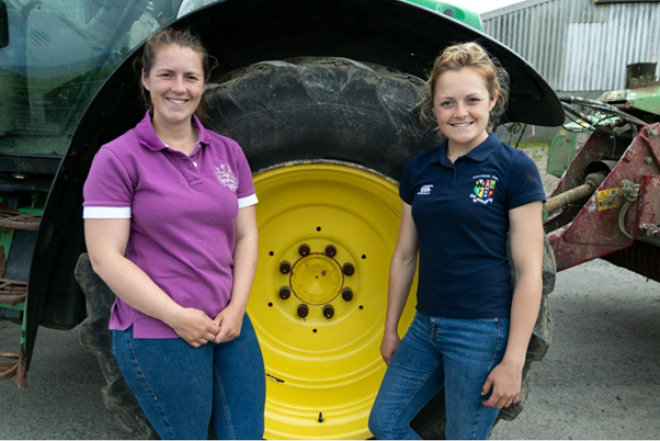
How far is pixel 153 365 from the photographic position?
1323 mm

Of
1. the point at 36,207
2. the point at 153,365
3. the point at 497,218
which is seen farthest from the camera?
the point at 36,207

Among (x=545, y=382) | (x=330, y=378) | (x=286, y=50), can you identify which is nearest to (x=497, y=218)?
(x=330, y=378)

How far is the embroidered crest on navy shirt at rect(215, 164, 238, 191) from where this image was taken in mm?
1417

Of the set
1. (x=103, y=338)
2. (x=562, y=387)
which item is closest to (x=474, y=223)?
(x=103, y=338)

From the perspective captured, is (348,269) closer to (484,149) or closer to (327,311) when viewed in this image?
(327,311)

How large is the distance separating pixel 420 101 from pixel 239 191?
0.75 meters

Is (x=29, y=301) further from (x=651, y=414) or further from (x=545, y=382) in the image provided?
(x=651, y=414)

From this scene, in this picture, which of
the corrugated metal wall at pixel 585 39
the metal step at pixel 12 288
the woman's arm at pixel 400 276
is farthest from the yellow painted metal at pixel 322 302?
the corrugated metal wall at pixel 585 39

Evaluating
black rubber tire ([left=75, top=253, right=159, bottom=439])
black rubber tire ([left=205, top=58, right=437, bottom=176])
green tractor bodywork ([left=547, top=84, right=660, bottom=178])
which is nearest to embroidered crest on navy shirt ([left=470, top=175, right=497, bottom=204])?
black rubber tire ([left=205, top=58, right=437, bottom=176])

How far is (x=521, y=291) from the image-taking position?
1.40 meters

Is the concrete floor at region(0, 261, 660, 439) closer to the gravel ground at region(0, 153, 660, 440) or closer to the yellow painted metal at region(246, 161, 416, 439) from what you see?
the gravel ground at region(0, 153, 660, 440)

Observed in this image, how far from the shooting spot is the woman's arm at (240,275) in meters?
1.39

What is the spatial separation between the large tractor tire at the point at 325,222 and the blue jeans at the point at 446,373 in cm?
35

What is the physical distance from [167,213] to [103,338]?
0.68m
